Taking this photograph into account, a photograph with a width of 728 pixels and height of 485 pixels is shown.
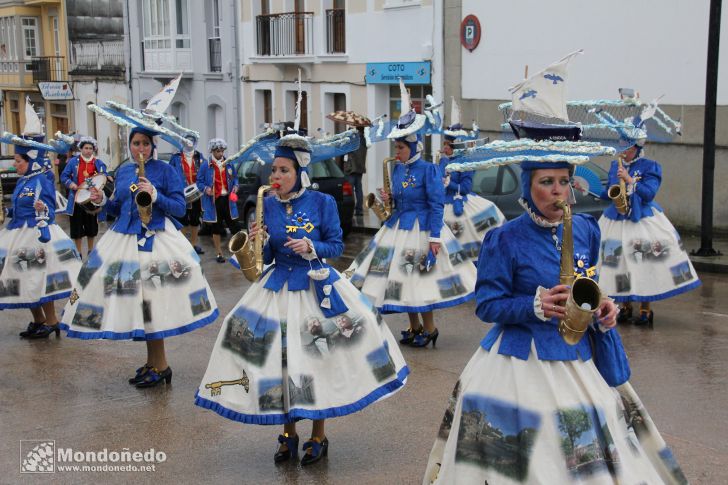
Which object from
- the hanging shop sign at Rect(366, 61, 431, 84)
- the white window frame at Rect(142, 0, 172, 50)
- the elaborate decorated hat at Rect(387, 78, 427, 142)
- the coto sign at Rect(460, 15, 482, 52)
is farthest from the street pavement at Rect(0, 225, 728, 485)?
the white window frame at Rect(142, 0, 172, 50)

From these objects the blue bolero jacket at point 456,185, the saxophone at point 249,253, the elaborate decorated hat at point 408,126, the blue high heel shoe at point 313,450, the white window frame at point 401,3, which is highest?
the white window frame at point 401,3

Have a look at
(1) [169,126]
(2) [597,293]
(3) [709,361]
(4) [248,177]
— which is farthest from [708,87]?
(2) [597,293]

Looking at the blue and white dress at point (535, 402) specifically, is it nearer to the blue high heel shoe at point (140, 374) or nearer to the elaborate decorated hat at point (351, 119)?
the blue high heel shoe at point (140, 374)

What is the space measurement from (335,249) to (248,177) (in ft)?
39.1

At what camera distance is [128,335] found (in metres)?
8.02

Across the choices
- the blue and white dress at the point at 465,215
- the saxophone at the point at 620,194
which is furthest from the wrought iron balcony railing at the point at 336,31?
the saxophone at the point at 620,194

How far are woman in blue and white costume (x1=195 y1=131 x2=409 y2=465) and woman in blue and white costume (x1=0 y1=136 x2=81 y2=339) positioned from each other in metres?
4.34

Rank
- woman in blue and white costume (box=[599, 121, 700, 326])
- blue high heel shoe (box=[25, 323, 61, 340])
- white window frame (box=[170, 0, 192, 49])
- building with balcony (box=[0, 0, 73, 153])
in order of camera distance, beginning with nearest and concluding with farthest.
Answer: woman in blue and white costume (box=[599, 121, 700, 326]), blue high heel shoe (box=[25, 323, 61, 340]), white window frame (box=[170, 0, 192, 49]), building with balcony (box=[0, 0, 73, 153])

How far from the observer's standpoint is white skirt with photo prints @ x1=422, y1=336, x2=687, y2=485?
4.36 meters

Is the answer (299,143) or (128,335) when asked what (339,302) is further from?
(128,335)

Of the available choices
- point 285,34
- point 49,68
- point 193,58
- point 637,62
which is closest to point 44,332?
point 637,62

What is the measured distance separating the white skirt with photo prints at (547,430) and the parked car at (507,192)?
8.93 meters

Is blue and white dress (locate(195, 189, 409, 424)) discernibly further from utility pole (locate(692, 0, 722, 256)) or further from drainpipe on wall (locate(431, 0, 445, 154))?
drainpipe on wall (locate(431, 0, 445, 154))

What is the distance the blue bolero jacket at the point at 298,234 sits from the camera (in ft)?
21.0
